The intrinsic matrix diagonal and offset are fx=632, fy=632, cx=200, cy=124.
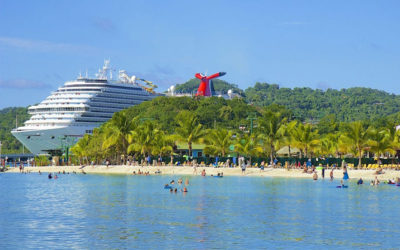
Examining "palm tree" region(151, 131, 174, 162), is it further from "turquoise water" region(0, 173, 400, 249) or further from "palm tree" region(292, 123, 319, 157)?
"turquoise water" region(0, 173, 400, 249)

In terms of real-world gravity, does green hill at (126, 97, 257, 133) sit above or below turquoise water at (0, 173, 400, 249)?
above

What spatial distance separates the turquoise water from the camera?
2752 centimetres

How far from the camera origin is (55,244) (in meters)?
26.8

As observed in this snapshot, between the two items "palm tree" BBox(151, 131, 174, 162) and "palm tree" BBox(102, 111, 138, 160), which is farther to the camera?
"palm tree" BBox(102, 111, 138, 160)

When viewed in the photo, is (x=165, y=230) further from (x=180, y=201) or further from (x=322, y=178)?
(x=322, y=178)

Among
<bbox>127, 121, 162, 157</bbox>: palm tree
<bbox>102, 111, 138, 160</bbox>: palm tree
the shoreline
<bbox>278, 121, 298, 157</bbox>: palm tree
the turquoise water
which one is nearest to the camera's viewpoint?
the turquoise water

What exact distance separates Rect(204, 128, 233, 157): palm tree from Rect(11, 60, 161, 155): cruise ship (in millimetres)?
48860

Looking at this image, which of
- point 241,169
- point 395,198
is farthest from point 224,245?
point 241,169

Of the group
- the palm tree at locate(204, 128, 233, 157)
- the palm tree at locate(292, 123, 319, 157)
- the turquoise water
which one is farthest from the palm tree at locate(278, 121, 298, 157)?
the turquoise water

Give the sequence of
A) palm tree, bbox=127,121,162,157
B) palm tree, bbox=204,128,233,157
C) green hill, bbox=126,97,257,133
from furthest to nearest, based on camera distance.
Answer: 1. green hill, bbox=126,97,257,133
2. palm tree, bbox=127,121,162,157
3. palm tree, bbox=204,128,233,157

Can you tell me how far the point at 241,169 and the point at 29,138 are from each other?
7026cm

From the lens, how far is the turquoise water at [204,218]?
27.5m

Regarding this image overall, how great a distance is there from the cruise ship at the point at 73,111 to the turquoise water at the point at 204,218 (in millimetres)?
80692

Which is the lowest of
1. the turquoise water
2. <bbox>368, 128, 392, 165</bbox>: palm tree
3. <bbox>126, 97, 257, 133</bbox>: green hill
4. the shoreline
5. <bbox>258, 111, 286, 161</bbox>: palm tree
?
the turquoise water
